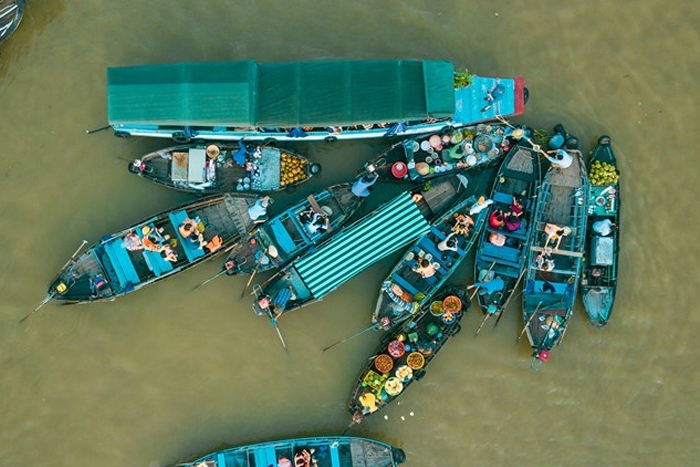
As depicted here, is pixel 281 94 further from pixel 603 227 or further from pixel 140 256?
pixel 603 227

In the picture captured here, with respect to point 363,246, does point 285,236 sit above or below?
above

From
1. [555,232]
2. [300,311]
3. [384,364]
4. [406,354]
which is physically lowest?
[384,364]

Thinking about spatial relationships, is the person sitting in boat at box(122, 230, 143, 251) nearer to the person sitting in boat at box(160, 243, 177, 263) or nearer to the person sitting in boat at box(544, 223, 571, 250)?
the person sitting in boat at box(160, 243, 177, 263)

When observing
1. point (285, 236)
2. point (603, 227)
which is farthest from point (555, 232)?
point (285, 236)

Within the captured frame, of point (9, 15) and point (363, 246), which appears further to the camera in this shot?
point (9, 15)

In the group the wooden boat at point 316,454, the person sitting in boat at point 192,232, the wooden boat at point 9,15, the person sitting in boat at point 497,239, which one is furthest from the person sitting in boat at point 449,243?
the wooden boat at point 9,15

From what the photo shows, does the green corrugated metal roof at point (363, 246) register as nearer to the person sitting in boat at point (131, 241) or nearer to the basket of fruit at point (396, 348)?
the basket of fruit at point (396, 348)

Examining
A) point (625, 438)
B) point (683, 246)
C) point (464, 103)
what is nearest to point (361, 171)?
point (464, 103)
